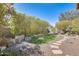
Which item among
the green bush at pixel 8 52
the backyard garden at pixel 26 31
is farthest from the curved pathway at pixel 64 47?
the green bush at pixel 8 52

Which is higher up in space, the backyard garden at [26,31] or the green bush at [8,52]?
the backyard garden at [26,31]

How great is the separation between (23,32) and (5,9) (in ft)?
0.98

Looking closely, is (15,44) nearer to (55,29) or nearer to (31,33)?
(31,33)

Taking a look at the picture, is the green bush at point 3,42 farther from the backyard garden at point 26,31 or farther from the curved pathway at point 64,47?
the curved pathway at point 64,47

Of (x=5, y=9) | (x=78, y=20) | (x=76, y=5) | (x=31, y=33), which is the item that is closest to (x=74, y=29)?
(x=78, y=20)

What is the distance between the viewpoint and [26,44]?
226cm

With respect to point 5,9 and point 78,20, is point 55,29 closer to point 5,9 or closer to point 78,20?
point 78,20

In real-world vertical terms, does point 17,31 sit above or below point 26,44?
above

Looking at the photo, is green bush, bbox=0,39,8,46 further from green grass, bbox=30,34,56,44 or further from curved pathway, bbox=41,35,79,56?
curved pathway, bbox=41,35,79,56

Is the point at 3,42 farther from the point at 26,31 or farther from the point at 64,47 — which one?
the point at 64,47

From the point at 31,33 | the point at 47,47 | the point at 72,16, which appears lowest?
the point at 47,47

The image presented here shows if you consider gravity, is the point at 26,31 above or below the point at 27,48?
above

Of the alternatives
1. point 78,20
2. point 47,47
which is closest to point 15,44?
point 47,47

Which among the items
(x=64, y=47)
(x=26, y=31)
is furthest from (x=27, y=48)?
(x=64, y=47)
